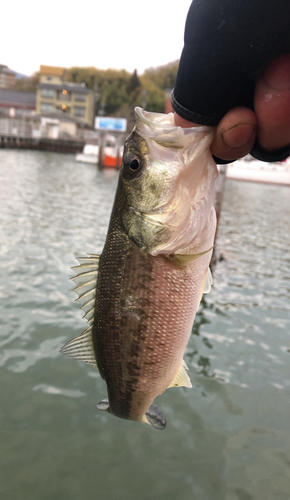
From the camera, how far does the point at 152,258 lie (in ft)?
6.31

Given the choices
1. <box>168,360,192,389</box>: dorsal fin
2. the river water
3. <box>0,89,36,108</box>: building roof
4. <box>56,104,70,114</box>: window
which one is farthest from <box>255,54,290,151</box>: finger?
<box>0,89,36,108</box>: building roof

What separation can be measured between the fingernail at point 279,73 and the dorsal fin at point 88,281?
4.21 feet

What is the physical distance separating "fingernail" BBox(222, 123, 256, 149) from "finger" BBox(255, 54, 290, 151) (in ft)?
0.14

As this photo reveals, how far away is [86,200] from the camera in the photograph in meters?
18.6

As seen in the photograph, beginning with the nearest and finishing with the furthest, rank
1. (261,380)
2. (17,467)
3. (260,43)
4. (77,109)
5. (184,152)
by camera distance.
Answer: (260,43)
(184,152)
(17,467)
(261,380)
(77,109)

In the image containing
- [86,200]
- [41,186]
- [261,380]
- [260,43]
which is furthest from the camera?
[41,186]

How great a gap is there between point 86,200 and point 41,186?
3706mm

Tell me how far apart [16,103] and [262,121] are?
86558 millimetres

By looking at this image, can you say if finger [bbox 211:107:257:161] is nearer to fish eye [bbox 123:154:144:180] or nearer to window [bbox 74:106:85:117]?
fish eye [bbox 123:154:144:180]

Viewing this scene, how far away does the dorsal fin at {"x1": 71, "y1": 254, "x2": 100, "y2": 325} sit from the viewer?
217 cm

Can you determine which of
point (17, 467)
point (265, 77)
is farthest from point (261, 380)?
point (265, 77)

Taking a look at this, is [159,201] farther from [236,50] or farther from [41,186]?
[41,186]

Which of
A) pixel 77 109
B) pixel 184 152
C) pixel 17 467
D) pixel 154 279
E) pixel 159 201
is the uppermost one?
pixel 77 109

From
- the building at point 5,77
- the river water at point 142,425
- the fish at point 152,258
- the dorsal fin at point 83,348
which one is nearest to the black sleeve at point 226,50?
the fish at point 152,258
